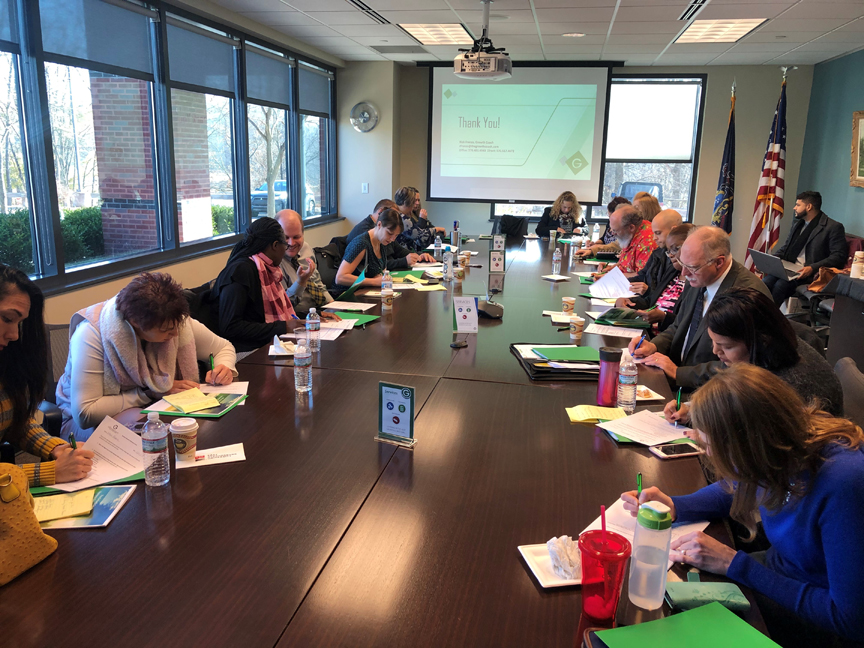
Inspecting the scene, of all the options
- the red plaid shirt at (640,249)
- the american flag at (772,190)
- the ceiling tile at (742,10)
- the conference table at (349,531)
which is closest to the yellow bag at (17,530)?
the conference table at (349,531)

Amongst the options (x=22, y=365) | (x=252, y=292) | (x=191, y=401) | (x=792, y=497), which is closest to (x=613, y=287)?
(x=252, y=292)

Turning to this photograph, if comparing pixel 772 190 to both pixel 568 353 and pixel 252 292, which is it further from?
pixel 252 292

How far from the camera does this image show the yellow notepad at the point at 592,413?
6.57ft

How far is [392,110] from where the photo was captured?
844 centimetres

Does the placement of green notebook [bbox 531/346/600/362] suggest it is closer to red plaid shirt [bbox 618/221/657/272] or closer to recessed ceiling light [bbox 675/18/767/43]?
red plaid shirt [bbox 618/221/657/272]

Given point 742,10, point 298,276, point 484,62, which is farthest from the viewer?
point 484,62

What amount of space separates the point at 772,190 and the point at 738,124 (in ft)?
3.33

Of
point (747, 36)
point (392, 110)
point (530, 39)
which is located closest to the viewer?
point (747, 36)

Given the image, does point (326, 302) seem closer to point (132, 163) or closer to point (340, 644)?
point (132, 163)

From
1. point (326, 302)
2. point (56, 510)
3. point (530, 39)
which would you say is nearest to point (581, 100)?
point (530, 39)

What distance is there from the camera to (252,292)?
3.15 m

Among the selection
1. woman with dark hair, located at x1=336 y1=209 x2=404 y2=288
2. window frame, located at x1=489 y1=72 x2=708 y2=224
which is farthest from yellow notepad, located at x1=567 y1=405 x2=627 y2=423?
window frame, located at x1=489 y1=72 x2=708 y2=224

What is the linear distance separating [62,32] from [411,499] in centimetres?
409

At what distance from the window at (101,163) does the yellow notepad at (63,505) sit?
3.27 meters
